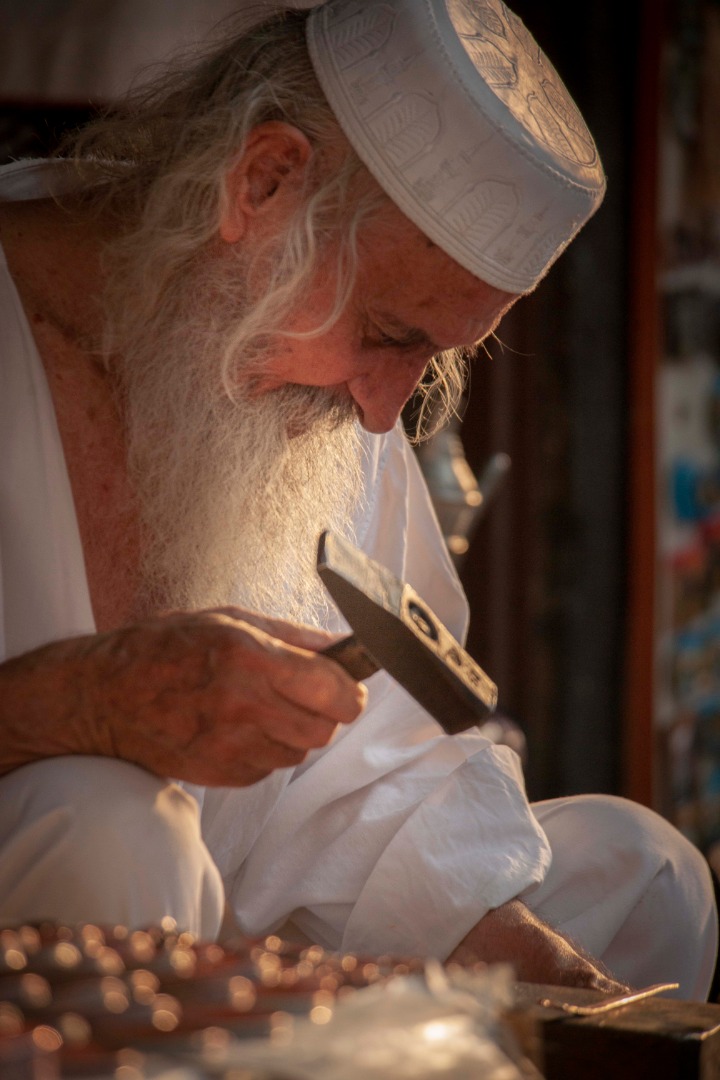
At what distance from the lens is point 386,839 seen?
7.06ft

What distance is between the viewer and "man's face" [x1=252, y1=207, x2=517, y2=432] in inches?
82.5

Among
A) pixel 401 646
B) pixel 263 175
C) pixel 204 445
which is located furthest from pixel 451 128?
pixel 401 646

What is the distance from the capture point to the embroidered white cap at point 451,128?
2.09 meters

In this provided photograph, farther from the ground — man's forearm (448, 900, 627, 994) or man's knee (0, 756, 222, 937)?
man's knee (0, 756, 222, 937)

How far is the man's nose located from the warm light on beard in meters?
0.06

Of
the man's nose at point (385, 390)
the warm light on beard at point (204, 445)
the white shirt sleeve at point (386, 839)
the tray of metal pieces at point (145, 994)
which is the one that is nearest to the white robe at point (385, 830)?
the white shirt sleeve at point (386, 839)

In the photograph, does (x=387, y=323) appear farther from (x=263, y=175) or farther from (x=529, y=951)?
(x=529, y=951)

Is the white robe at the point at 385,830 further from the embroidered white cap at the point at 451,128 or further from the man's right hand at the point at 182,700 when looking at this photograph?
the embroidered white cap at the point at 451,128

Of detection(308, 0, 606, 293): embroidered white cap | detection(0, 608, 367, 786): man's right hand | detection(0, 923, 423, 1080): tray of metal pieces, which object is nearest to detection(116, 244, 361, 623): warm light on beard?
detection(308, 0, 606, 293): embroidered white cap

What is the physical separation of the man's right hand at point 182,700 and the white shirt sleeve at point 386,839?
56 cm

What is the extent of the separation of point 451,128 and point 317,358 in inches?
16.9

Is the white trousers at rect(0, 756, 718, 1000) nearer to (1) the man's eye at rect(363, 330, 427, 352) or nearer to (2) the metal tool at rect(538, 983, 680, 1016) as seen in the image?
(2) the metal tool at rect(538, 983, 680, 1016)

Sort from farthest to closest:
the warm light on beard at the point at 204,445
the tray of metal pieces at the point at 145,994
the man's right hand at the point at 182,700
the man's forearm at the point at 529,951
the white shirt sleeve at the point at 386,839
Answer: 1. the warm light on beard at the point at 204,445
2. the white shirt sleeve at the point at 386,839
3. the man's forearm at the point at 529,951
4. the man's right hand at the point at 182,700
5. the tray of metal pieces at the point at 145,994

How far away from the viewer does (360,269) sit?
2.10 metres
